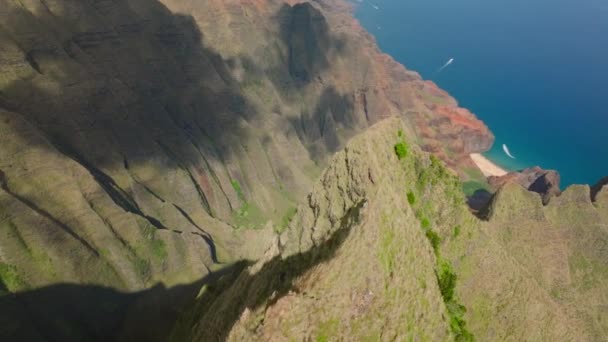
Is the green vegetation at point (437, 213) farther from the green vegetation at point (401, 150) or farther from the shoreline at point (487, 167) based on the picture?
the shoreline at point (487, 167)

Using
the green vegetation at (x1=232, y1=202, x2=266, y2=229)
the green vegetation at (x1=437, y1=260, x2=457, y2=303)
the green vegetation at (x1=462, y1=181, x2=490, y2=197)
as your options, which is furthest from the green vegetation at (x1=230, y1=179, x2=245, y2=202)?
the green vegetation at (x1=437, y1=260, x2=457, y2=303)

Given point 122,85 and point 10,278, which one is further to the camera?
point 122,85

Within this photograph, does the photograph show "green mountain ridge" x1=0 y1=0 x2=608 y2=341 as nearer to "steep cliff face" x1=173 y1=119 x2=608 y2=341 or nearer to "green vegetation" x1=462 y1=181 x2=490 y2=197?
"steep cliff face" x1=173 y1=119 x2=608 y2=341

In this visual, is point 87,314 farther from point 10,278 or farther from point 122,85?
point 122,85

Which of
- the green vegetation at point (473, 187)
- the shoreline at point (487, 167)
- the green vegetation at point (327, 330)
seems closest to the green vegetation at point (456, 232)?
the green vegetation at point (327, 330)

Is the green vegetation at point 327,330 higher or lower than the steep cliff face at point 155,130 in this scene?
higher

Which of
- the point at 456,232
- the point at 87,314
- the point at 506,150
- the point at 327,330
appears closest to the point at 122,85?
the point at 87,314
